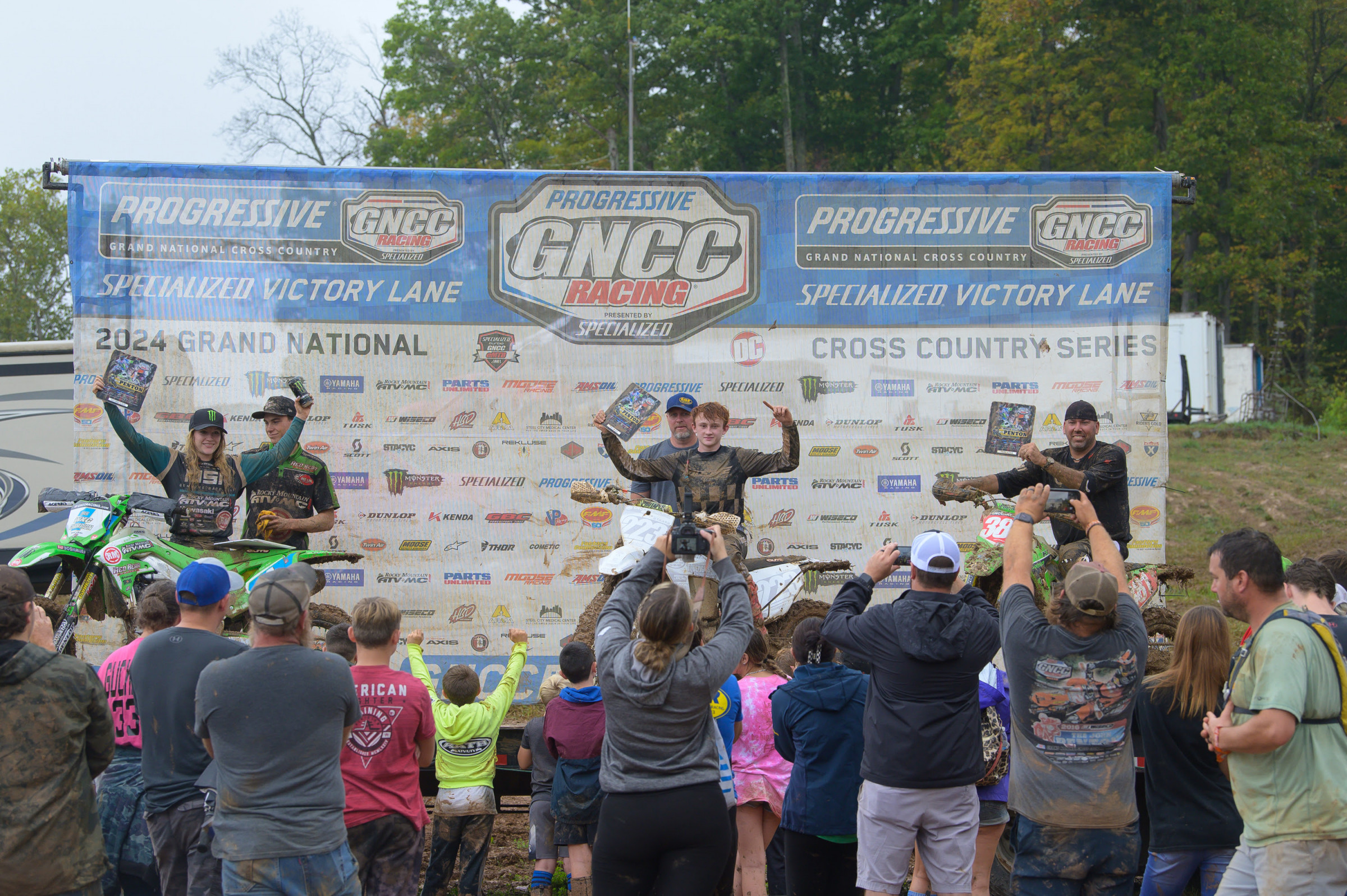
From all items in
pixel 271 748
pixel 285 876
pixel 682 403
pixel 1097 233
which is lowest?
pixel 285 876

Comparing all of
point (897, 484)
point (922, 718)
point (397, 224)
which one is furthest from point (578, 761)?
point (397, 224)

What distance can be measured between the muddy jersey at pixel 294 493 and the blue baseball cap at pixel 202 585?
3473 millimetres

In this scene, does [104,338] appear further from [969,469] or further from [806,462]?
[969,469]

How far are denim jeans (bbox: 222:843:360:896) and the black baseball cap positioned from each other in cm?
478

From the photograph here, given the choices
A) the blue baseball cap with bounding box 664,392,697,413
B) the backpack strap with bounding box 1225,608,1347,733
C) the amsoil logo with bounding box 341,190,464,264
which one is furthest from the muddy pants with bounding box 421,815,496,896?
the amsoil logo with bounding box 341,190,464,264

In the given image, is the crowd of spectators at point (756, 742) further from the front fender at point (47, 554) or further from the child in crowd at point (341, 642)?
the front fender at point (47, 554)

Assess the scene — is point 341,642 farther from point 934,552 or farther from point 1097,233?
point 1097,233

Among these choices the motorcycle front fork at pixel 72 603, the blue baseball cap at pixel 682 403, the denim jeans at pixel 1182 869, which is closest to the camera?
the denim jeans at pixel 1182 869

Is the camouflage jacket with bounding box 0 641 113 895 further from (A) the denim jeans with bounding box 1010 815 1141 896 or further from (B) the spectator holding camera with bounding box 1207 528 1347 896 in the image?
(B) the spectator holding camera with bounding box 1207 528 1347 896

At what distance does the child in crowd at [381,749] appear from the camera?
Result: 381 cm

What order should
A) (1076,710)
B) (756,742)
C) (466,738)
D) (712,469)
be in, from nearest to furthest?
(1076,710), (756,742), (466,738), (712,469)

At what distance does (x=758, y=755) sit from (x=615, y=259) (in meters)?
4.20

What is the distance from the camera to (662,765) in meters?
3.23

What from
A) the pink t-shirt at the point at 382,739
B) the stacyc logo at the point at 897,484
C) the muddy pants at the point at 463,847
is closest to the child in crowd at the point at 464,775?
the muddy pants at the point at 463,847
